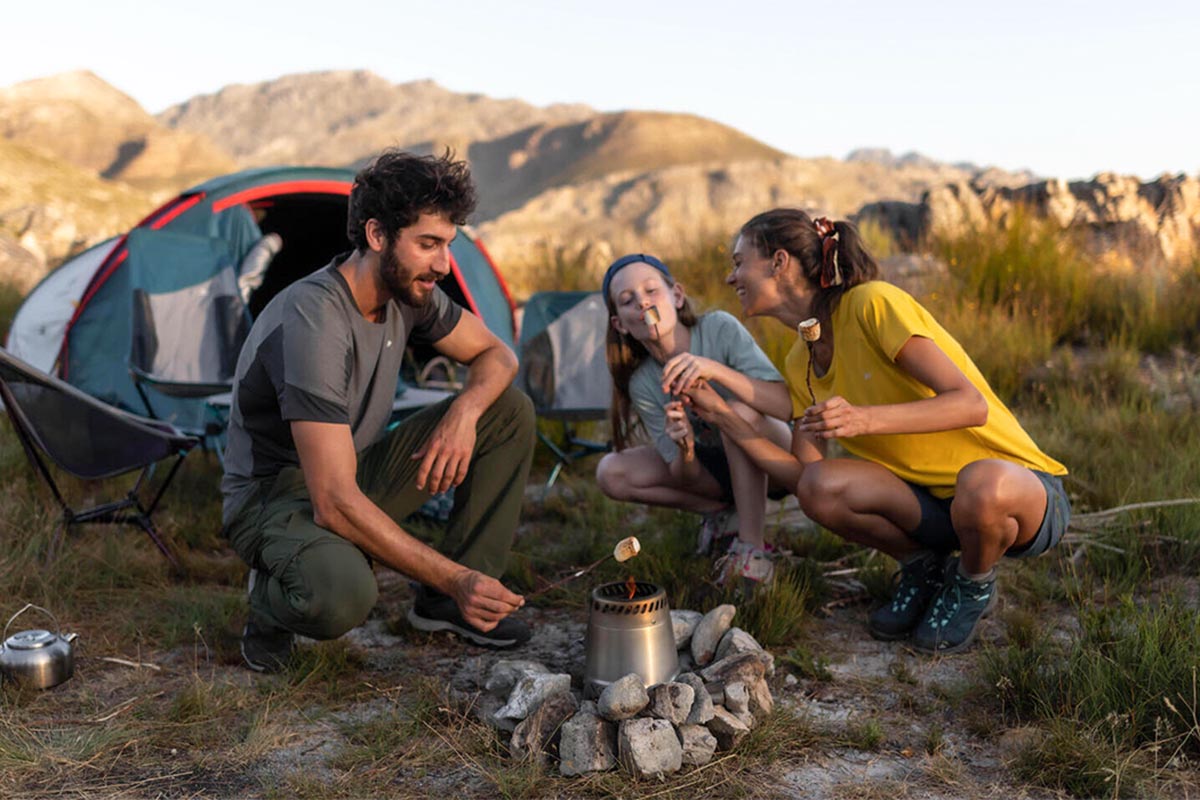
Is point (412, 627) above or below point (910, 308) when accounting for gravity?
below

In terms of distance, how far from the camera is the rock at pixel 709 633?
Result: 267 centimetres

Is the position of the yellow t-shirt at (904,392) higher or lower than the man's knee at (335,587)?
higher

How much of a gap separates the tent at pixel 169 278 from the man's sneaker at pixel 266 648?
2.53m

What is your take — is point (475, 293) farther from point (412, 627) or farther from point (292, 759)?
point (292, 759)

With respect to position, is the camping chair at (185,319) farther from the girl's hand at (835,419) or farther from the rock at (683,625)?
the girl's hand at (835,419)

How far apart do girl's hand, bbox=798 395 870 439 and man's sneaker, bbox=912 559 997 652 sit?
0.62m

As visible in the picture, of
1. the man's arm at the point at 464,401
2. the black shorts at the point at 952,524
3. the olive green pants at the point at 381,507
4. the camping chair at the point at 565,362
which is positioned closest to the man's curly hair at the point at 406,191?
the man's arm at the point at 464,401

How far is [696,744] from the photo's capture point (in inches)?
88.3

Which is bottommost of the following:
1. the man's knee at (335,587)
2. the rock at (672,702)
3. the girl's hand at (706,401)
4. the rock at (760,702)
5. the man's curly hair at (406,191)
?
the rock at (760,702)

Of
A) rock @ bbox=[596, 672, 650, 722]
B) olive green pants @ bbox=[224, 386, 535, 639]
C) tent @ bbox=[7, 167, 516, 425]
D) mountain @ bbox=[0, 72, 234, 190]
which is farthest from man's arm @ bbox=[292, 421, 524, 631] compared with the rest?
mountain @ bbox=[0, 72, 234, 190]

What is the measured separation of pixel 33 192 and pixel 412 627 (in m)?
20.5

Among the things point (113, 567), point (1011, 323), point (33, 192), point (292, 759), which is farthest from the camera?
point (33, 192)

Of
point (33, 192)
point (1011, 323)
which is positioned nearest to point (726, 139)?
point (33, 192)

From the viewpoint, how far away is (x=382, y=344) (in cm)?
280
